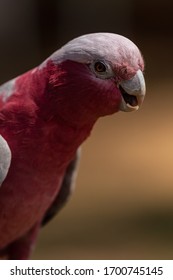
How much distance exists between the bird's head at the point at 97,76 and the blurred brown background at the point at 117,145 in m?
0.19

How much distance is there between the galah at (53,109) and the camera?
0.59m

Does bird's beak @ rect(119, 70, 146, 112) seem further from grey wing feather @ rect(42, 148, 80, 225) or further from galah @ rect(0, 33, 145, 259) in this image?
grey wing feather @ rect(42, 148, 80, 225)

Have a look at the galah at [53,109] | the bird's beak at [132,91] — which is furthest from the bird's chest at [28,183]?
the bird's beak at [132,91]

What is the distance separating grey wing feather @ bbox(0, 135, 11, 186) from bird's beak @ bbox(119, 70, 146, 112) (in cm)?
12

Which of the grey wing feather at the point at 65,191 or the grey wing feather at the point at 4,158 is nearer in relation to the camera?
the grey wing feather at the point at 4,158

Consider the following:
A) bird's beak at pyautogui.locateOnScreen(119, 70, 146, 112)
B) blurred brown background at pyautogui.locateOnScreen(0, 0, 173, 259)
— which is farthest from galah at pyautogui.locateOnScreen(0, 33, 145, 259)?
blurred brown background at pyautogui.locateOnScreen(0, 0, 173, 259)

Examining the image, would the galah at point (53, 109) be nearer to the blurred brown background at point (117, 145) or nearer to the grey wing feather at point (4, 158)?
the grey wing feather at point (4, 158)

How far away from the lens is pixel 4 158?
24.6 inches

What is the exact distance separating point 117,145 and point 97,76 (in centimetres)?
38

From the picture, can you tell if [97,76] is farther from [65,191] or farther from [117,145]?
[117,145]

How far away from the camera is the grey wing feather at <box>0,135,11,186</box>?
0.62m

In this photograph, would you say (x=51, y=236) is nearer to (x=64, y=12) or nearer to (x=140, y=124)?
(x=140, y=124)

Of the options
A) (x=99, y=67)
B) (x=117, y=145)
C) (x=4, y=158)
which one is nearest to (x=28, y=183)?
(x=4, y=158)
